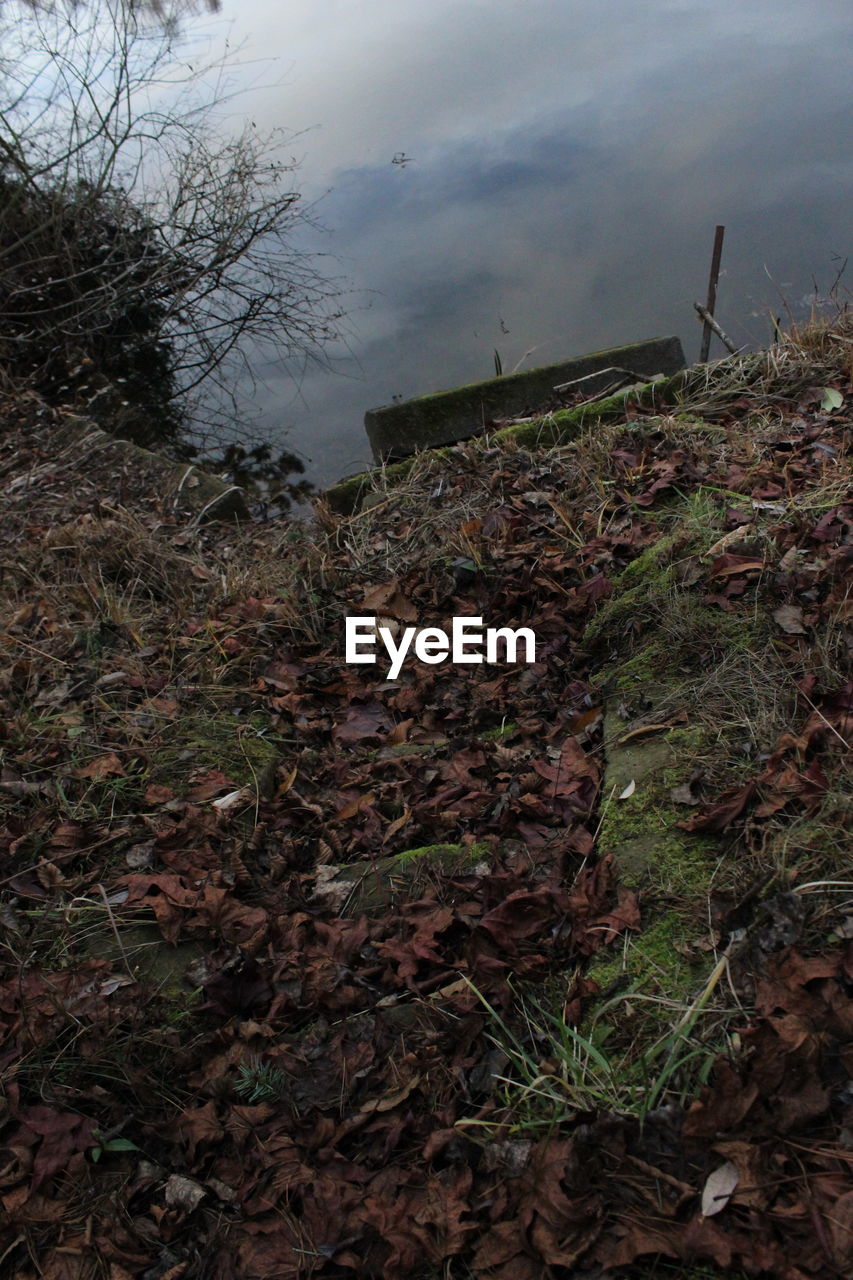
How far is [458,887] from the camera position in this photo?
8.95 ft

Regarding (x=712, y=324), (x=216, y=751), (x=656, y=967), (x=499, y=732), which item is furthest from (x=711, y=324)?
(x=656, y=967)

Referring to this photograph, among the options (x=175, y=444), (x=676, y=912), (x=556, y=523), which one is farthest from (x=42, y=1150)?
(x=175, y=444)

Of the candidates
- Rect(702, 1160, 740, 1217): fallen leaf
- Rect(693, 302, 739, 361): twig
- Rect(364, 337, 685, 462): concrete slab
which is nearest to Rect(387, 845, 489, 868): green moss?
Rect(702, 1160, 740, 1217): fallen leaf

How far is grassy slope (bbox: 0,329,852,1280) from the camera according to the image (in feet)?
6.55

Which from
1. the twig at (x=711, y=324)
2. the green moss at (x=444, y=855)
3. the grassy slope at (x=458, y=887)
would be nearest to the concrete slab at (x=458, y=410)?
the twig at (x=711, y=324)

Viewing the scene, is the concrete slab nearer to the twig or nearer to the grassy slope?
the twig

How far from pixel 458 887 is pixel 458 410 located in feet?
14.7

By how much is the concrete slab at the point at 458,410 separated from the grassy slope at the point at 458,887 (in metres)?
1.96

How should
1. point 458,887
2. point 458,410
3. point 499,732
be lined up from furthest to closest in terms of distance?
point 458,410
point 499,732
point 458,887

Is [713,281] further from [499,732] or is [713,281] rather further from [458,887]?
[458,887]

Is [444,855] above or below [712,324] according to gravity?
below

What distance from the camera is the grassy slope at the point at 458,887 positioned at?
6.55 ft

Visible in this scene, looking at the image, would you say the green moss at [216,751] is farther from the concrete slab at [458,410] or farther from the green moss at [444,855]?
the concrete slab at [458,410]

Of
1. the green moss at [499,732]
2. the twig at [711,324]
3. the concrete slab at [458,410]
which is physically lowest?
the green moss at [499,732]
